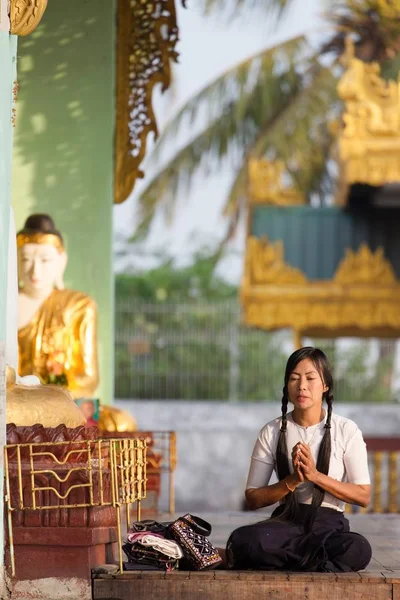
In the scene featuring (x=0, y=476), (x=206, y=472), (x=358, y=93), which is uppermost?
(x=358, y=93)

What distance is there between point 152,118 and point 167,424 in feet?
17.5

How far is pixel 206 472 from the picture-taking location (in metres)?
13.6

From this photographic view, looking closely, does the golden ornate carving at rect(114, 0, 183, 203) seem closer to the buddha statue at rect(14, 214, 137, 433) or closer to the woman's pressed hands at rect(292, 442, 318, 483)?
the buddha statue at rect(14, 214, 137, 433)

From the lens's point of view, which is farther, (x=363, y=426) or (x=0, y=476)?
(x=363, y=426)

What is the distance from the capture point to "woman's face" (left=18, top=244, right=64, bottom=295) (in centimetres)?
825

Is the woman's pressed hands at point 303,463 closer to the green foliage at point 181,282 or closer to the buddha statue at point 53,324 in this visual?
the buddha statue at point 53,324

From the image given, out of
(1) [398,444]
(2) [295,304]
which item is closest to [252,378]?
(2) [295,304]

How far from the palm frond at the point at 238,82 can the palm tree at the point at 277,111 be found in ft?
0.06

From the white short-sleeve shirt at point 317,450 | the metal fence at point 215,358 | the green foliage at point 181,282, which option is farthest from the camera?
the green foliage at point 181,282

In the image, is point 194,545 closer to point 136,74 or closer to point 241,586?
point 241,586

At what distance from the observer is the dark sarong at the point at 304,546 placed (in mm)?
4863

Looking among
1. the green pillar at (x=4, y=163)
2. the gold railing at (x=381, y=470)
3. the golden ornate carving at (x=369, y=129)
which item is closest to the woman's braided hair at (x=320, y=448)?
the green pillar at (x=4, y=163)

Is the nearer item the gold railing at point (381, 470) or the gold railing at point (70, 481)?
the gold railing at point (70, 481)

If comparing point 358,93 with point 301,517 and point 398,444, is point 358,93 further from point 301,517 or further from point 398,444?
point 301,517
